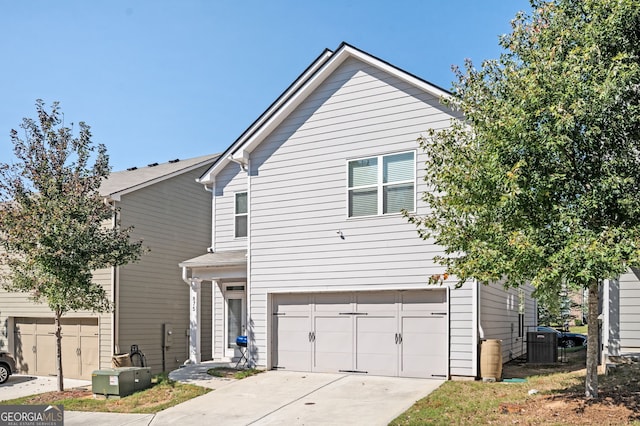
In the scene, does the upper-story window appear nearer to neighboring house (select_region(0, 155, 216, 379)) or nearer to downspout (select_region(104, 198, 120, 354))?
neighboring house (select_region(0, 155, 216, 379))

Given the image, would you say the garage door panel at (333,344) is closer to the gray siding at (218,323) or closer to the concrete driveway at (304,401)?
the concrete driveway at (304,401)

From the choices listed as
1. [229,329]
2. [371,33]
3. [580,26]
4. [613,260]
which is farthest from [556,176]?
[229,329]

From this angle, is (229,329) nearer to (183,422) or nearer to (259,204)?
(259,204)

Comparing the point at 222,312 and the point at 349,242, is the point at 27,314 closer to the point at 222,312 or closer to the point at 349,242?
the point at 222,312

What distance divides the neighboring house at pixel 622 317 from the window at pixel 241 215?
33.1 feet

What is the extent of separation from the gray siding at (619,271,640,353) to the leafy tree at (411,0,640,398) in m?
3.67

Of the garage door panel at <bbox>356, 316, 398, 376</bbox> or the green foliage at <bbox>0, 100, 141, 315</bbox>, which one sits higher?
the green foliage at <bbox>0, 100, 141, 315</bbox>

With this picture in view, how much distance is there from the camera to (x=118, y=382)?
14.3m

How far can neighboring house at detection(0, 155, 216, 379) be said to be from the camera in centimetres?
1962

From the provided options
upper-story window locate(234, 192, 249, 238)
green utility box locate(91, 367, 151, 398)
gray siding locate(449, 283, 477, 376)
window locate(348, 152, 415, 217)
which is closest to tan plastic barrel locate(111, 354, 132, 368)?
green utility box locate(91, 367, 151, 398)

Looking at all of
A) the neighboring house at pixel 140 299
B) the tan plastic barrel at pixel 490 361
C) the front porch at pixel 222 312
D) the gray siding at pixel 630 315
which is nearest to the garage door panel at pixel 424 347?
the tan plastic barrel at pixel 490 361

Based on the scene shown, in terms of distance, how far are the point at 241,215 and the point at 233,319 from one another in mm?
3267

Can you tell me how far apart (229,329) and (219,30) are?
9.09 metres

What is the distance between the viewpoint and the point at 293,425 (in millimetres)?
10727
